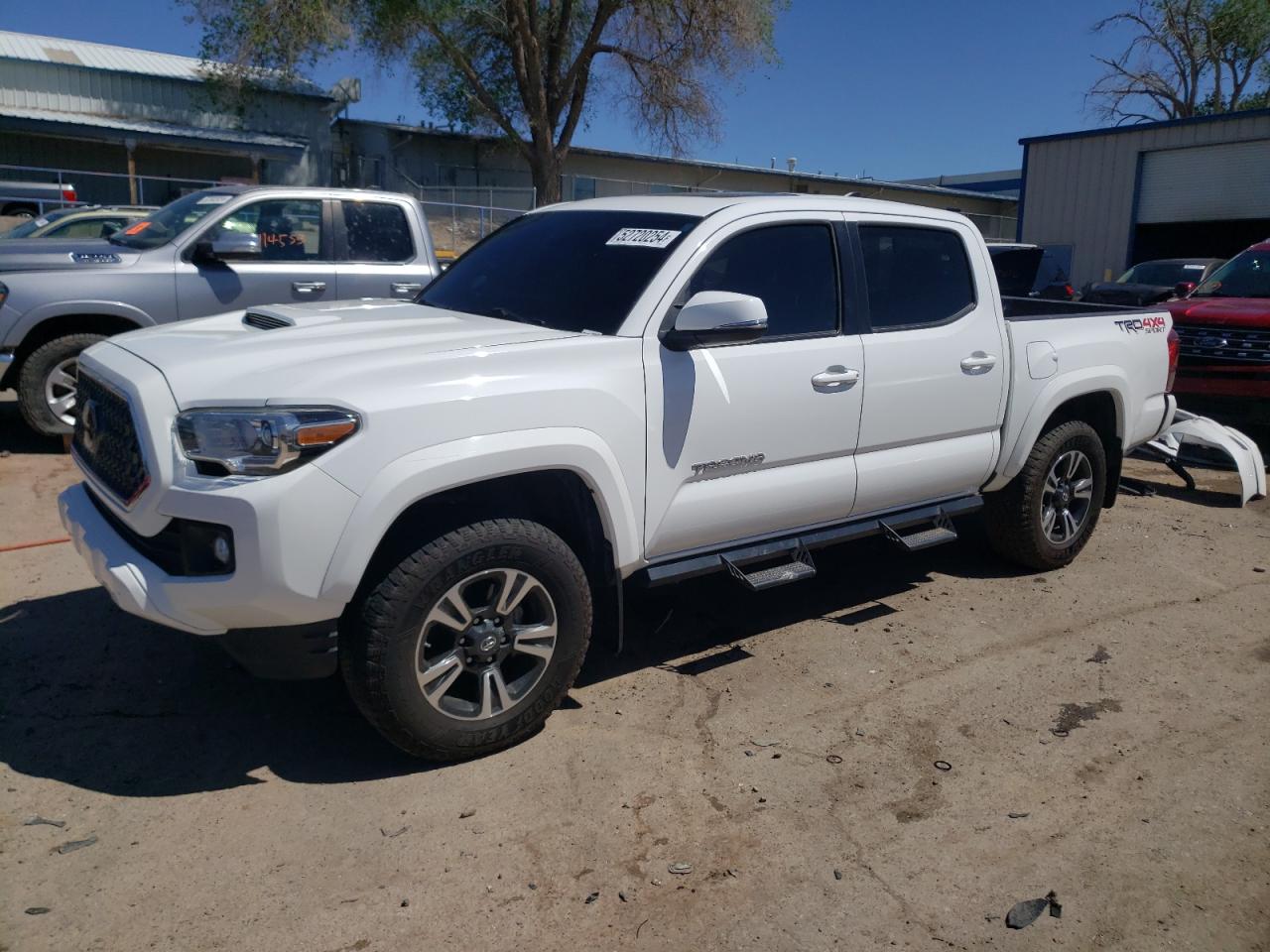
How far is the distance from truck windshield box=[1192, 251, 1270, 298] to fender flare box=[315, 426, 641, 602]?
8.93 metres

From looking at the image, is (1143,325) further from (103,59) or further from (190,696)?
(103,59)

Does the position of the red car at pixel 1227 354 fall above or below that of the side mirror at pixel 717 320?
below

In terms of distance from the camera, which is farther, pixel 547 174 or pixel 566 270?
pixel 547 174

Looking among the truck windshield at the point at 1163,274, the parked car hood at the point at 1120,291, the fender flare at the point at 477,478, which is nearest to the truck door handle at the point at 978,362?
the fender flare at the point at 477,478

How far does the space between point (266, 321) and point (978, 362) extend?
129 inches

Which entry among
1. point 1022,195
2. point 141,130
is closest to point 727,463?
point 1022,195

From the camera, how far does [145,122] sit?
31000 mm

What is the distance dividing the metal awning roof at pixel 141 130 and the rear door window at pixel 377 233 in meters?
24.3

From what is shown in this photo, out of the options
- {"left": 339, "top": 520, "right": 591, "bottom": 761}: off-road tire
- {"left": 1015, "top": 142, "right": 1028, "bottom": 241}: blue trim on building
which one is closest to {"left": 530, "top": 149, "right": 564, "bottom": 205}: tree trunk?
{"left": 1015, "top": 142, "right": 1028, "bottom": 241}: blue trim on building

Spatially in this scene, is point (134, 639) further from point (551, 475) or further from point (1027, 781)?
point (1027, 781)

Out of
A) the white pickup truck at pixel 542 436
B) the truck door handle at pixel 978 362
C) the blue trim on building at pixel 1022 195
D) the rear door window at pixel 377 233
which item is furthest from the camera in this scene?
the blue trim on building at pixel 1022 195

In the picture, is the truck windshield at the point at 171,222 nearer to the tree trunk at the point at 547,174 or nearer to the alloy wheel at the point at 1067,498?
the alloy wheel at the point at 1067,498

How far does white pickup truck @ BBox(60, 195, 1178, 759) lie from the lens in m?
3.09

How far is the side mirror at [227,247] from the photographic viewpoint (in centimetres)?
707
